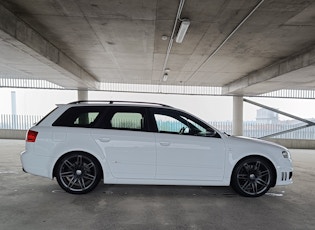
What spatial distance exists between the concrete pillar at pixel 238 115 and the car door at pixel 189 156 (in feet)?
45.7

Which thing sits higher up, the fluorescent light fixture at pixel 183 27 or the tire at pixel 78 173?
the fluorescent light fixture at pixel 183 27

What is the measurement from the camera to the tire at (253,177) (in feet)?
13.9

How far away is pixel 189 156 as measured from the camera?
Result: 13.5 ft

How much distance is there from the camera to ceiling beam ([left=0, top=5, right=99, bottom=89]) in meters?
5.24

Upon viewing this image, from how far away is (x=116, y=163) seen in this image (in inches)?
162

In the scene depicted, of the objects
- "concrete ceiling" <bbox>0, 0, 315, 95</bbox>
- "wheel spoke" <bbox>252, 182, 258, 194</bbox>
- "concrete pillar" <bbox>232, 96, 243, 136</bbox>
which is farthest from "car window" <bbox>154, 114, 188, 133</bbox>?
"concrete pillar" <bbox>232, 96, 243, 136</bbox>

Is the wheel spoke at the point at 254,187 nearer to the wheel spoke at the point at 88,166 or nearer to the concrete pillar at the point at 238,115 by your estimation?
the wheel spoke at the point at 88,166

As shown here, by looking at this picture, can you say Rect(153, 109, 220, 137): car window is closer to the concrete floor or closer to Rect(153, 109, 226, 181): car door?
Rect(153, 109, 226, 181): car door

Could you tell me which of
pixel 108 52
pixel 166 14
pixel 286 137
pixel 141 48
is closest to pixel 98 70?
pixel 108 52

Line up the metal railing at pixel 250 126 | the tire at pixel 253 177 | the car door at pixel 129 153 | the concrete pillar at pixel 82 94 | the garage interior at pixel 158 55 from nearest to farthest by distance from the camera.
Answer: the garage interior at pixel 158 55 < the car door at pixel 129 153 < the tire at pixel 253 177 < the concrete pillar at pixel 82 94 < the metal railing at pixel 250 126

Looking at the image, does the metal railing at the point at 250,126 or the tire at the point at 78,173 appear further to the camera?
the metal railing at the point at 250,126

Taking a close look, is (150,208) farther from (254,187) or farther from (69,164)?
(254,187)

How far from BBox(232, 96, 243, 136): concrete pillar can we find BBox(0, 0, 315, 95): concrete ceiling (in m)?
6.62

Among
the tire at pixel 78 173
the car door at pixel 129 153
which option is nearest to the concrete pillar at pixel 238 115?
the car door at pixel 129 153
